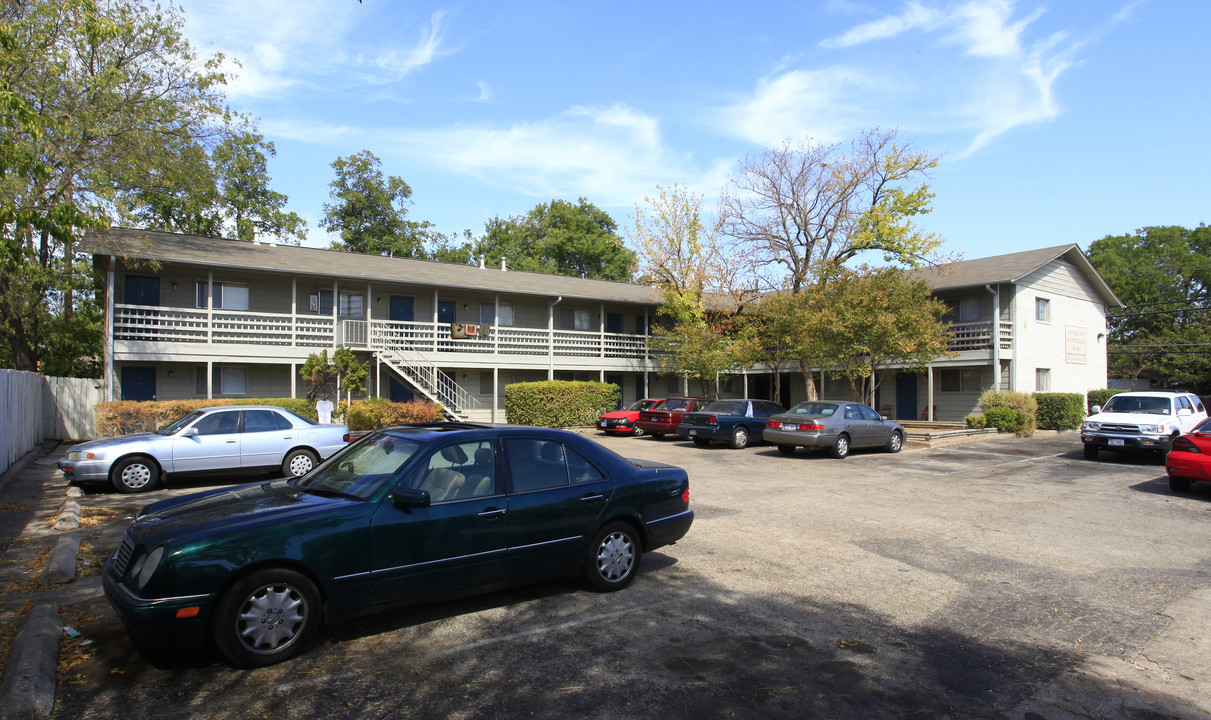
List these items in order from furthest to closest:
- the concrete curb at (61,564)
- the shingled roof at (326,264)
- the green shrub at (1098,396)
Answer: the green shrub at (1098,396)
the shingled roof at (326,264)
the concrete curb at (61,564)

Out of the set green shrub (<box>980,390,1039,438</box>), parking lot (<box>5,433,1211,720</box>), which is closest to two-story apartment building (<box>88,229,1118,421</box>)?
green shrub (<box>980,390,1039,438</box>)

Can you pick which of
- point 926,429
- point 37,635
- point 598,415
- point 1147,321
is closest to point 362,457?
point 37,635

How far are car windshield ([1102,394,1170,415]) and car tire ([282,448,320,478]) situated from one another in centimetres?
1880

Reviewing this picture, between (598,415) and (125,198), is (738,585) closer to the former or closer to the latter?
(598,415)

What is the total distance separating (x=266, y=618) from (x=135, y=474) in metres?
8.51

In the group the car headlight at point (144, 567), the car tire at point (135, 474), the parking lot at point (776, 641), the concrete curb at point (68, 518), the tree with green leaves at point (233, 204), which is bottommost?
the parking lot at point (776, 641)

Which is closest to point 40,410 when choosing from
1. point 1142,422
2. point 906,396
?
point 1142,422

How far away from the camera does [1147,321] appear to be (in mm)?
57594

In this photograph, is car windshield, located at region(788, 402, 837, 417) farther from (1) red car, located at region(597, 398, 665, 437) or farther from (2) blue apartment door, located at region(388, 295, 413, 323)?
(2) blue apartment door, located at region(388, 295, 413, 323)

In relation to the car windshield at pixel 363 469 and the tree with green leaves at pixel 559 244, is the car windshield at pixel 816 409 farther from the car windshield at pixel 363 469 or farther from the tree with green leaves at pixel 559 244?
the tree with green leaves at pixel 559 244

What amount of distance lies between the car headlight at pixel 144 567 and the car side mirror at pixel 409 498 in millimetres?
1432

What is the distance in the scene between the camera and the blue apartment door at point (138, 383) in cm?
2109

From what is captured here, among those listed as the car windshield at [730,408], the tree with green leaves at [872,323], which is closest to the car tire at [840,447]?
the car windshield at [730,408]

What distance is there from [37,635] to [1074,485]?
51.0 ft
